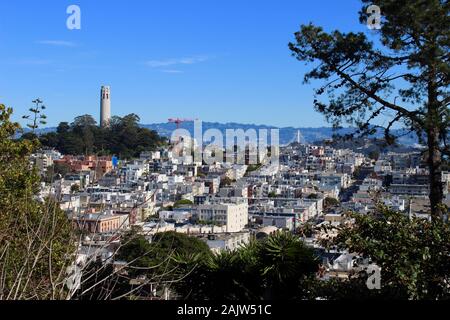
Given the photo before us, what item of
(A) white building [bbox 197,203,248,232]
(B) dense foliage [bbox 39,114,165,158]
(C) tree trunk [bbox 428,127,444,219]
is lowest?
(A) white building [bbox 197,203,248,232]

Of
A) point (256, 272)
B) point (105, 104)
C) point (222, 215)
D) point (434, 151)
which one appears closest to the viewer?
point (256, 272)

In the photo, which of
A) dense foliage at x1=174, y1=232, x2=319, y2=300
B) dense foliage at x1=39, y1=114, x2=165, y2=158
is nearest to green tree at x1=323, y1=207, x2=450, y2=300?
dense foliage at x1=174, y1=232, x2=319, y2=300

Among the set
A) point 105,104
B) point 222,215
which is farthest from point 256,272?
point 105,104

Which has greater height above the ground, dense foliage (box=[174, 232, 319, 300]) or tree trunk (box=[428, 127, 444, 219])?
tree trunk (box=[428, 127, 444, 219])

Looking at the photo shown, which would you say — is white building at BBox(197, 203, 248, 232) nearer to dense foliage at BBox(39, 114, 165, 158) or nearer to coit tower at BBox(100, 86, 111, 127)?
dense foliage at BBox(39, 114, 165, 158)

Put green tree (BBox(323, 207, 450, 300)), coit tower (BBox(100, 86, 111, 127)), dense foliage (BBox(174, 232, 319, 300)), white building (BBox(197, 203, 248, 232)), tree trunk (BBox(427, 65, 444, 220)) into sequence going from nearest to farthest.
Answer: green tree (BBox(323, 207, 450, 300))
dense foliage (BBox(174, 232, 319, 300))
tree trunk (BBox(427, 65, 444, 220))
white building (BBox(197, 203, 248, 232))
coit tower (BBox(100, 86, 111, 127))

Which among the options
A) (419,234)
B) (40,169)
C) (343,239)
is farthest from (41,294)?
(40,169)

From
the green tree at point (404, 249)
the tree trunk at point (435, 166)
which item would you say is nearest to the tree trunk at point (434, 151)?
the tree trunk at point (435, 166)

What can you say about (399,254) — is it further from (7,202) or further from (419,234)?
(7,202)

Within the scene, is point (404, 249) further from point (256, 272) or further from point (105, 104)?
point (105, 104)
